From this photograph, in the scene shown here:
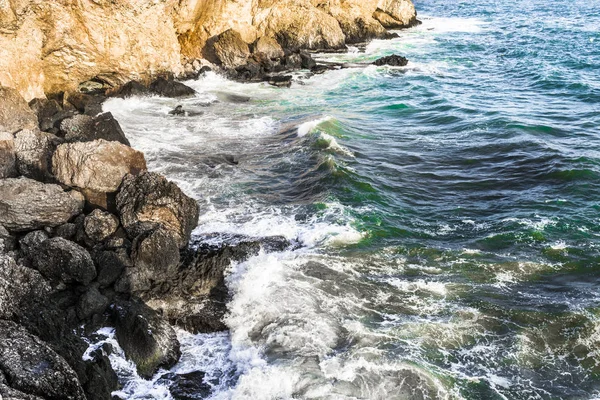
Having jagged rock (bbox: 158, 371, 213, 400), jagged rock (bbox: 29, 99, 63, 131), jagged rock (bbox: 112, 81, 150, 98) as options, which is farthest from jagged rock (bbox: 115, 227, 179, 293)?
jagged rock (bbox: 112, 81, 150, 98)

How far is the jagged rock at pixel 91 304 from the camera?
42.7ft

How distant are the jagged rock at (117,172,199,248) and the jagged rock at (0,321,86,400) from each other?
627cm

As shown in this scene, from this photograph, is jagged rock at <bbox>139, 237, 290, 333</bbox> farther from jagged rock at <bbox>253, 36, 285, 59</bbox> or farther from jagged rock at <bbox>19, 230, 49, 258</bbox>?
jagged rock at <bbox>253, 36, 285, 59</bbox>

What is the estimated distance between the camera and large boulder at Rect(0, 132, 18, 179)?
1780cm

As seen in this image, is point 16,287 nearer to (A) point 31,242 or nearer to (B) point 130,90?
(A) point 31,242

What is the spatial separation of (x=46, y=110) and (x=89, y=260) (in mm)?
13746

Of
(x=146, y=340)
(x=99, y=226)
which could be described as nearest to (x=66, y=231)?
(x=99, y=226)

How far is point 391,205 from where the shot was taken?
63.2 ft

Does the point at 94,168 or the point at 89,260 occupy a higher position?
the point at 94,168

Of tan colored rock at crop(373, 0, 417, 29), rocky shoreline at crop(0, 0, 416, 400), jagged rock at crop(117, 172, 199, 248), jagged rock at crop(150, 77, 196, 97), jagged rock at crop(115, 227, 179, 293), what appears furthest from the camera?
tan colored rock at crop(373, 0, 417, 29)

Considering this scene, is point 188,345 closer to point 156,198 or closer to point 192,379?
point 192,379

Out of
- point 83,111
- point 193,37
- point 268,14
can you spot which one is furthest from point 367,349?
point 268,14

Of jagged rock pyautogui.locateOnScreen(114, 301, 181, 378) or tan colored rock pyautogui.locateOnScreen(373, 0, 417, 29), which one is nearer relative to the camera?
jagged rock pyautogui.locateOnScreen(114, 301, 181, 378)

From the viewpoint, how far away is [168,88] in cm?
3212
